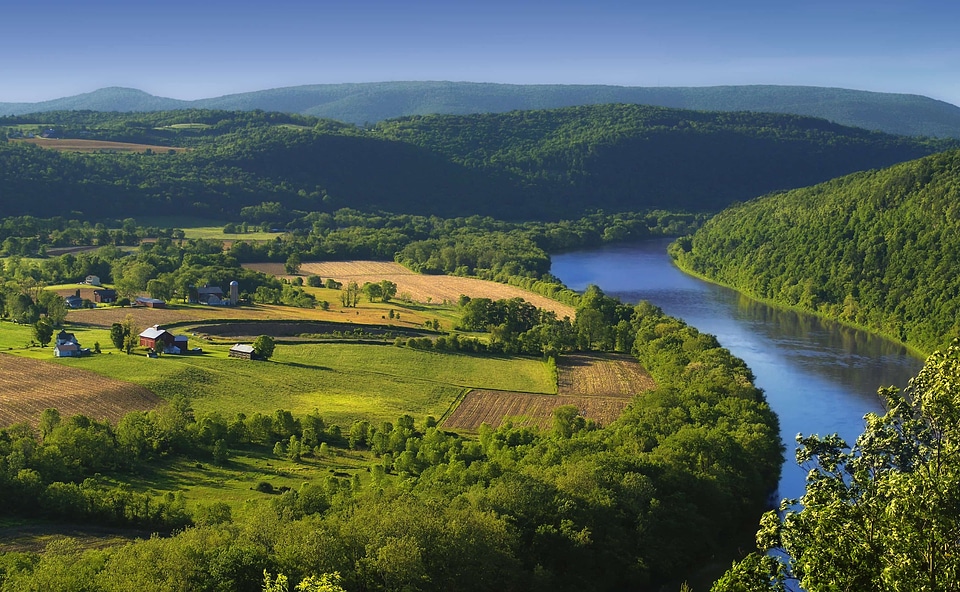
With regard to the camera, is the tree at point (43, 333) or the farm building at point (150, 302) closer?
the tree at point (43, 333)

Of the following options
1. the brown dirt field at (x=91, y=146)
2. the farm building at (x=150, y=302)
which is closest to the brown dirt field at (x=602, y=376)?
the farm building at (x=150, y=302)

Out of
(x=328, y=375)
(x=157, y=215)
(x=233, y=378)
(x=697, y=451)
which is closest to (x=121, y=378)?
(x=233, y=378)

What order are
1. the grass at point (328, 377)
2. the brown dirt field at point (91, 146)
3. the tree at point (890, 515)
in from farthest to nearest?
the brown dirt field at point (91, 146), the grass at point (328, 377), the tree at point (890, 515)

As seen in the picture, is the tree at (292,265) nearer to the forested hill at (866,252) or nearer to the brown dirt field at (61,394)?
the forested hill at (866,252)

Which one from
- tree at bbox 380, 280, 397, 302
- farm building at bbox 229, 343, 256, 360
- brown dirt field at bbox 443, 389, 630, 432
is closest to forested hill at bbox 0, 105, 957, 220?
tree at bbox 380, 280, 397, 302

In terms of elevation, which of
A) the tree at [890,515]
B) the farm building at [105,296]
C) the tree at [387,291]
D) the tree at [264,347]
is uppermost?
the tree at [890,515]

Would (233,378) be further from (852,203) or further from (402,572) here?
(852,203)

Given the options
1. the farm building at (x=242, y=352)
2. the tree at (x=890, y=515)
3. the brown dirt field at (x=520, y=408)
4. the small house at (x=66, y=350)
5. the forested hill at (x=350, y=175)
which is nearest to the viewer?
the tree at (x=890, y=515)

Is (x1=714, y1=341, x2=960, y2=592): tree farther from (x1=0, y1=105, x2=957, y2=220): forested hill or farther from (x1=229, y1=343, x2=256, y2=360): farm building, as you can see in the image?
(x1=0, y1=105, x2=957, y2=220): forested hill
